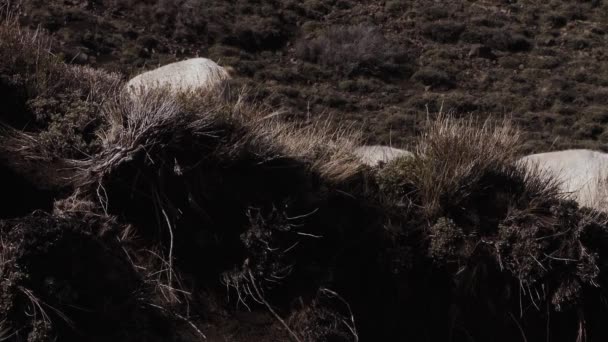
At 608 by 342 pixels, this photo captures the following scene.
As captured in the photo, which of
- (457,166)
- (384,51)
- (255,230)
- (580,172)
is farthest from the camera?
(384,51)

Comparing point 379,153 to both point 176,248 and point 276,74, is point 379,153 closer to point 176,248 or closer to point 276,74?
point 176,248

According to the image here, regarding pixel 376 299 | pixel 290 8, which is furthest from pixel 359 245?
pixel 290 8

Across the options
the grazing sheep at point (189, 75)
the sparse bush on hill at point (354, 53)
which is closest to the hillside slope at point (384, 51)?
the sparse bush on hill at point (354, 53)

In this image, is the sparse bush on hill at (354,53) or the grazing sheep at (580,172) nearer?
the grazing sheep at (580,172)

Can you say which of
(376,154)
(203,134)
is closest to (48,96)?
(203,134)

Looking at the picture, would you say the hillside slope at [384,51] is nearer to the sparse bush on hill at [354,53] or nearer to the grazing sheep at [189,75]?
the sparse bush on hill at [354,53]

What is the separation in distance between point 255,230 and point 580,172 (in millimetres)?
5698

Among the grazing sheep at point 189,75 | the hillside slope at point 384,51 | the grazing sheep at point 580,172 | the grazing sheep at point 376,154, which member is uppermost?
the grazing sheep at point 189,75

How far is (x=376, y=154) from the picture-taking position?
28.5 feet

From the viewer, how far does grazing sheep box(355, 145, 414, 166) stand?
7766 millimetres

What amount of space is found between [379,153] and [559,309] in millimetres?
2589

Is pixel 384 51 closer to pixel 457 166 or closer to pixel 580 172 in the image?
pixel 580 172

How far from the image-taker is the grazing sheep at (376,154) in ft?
25.5

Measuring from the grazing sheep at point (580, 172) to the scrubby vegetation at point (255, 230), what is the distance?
786 mm
